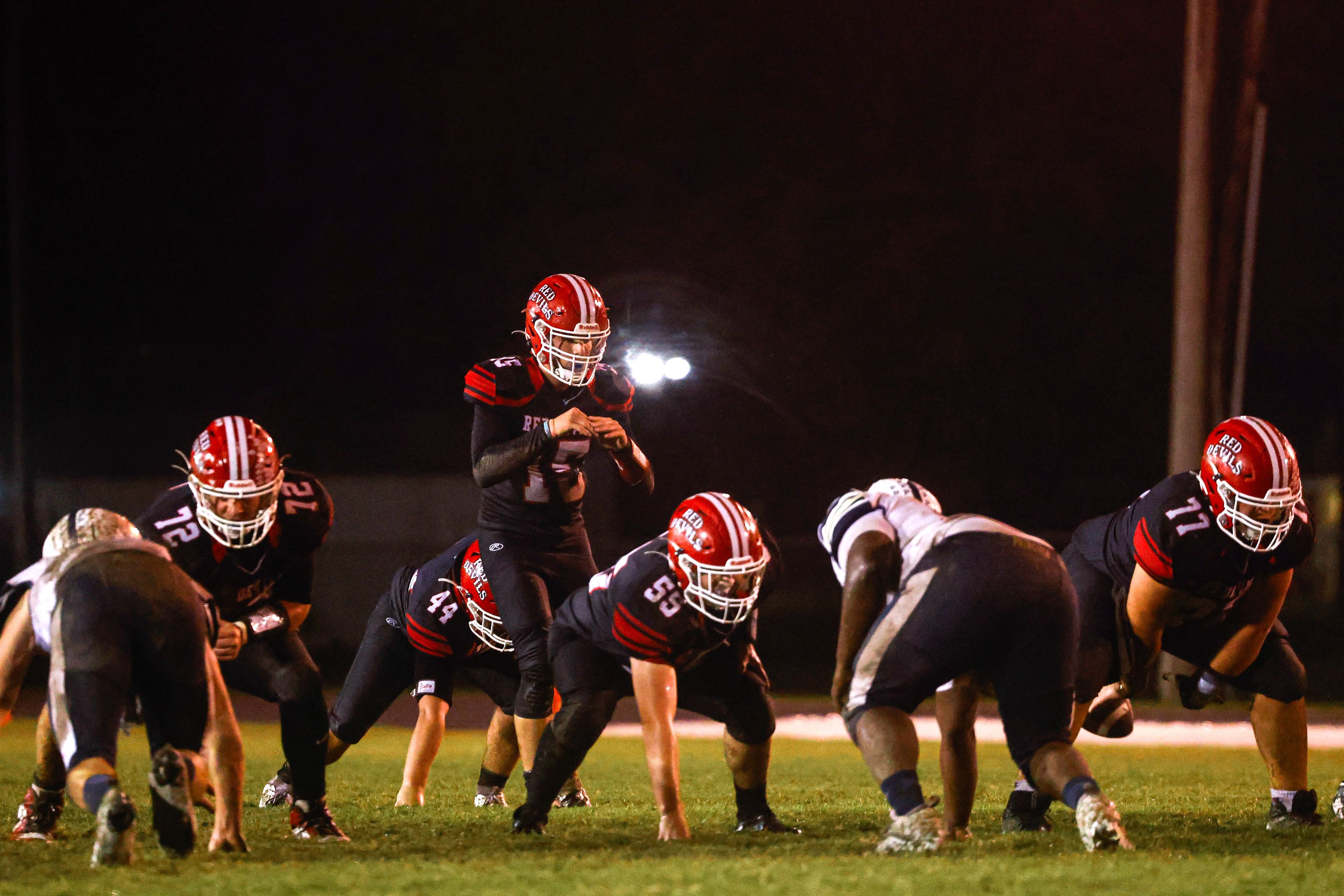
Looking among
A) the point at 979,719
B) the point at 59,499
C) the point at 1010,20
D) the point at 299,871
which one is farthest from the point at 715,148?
the point at 299,871

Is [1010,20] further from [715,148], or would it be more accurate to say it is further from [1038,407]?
[1038,407]

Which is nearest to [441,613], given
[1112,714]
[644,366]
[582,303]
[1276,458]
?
[582,303]

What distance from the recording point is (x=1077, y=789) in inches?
198

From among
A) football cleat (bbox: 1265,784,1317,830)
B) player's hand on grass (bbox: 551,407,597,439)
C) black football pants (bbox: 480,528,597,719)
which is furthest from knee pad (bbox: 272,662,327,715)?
football cleat (bbox: 1265,784,1317,830)

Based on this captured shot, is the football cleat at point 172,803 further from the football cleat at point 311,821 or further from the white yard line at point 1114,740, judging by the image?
the white yard line at point 1114,740

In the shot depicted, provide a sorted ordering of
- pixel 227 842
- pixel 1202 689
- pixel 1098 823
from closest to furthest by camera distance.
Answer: pixel 1098 823 → pixel 227 842 → pixel 1202 689

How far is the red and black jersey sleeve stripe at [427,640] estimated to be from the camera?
24.2 ft

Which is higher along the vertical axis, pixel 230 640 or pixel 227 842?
pixel 230 640

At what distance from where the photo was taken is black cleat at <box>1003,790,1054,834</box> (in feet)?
20.2

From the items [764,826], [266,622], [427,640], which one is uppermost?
[266,622]

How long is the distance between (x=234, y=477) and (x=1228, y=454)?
3.98 m

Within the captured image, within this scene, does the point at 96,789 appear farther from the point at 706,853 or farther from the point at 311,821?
the point at 706,853

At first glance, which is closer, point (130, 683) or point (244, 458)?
point (130, 683)

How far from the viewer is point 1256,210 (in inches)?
567
